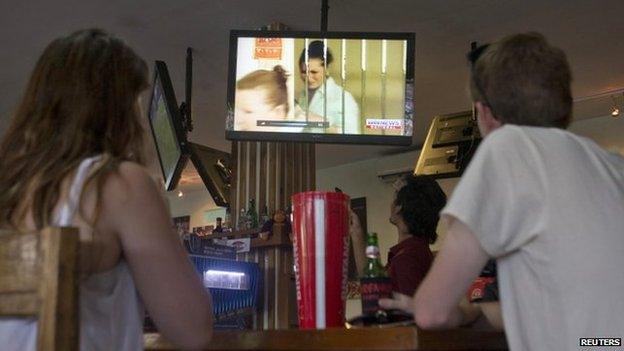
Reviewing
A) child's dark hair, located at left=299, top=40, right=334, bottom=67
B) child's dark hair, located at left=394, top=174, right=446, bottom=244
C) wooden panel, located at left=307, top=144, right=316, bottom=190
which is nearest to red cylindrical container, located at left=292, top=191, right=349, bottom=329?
child's dark hair, located at left=394, top=174, right=446, bottom=244

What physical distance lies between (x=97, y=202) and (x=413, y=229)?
2.07m

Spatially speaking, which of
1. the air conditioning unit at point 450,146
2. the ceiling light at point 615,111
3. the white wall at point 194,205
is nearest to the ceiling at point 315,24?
the air conditioning unit at point 450,146

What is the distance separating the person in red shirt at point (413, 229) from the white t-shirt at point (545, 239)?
1.42 metres

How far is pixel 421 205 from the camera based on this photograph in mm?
3143

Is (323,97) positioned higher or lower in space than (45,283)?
higher

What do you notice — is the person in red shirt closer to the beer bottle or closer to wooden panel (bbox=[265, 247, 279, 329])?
wooden panel (bbox=[265, 247, 279, 329])

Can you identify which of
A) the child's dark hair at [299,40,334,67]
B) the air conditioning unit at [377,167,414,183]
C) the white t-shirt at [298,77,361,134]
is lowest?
the air conditioning unit at [377,167,414,183]

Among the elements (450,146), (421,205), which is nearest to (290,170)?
(421,205)

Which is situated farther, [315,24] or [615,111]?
[615,111]

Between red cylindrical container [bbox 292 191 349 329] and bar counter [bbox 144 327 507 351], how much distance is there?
0.27m

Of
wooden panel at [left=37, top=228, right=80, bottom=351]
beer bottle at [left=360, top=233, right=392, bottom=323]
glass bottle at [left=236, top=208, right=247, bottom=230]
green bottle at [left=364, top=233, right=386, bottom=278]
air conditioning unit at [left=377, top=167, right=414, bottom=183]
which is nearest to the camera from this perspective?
wooden panel at [left=37, top=228, right=80, bottom=351]

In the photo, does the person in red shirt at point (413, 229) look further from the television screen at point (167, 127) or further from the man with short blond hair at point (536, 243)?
the man with short blond hair at point (536, 243)

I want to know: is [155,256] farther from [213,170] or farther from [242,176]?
[213,170]

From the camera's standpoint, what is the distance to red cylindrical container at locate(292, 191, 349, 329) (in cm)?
170
